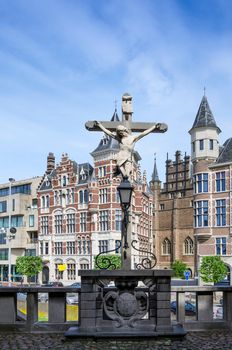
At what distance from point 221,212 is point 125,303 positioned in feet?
130

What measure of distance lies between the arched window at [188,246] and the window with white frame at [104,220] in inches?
681

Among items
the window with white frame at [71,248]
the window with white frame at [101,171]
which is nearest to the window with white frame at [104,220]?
the window with white frame at [101,171]

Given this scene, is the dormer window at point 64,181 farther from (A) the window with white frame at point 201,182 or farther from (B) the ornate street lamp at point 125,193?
(B) the ornate street lamp at point 125,193

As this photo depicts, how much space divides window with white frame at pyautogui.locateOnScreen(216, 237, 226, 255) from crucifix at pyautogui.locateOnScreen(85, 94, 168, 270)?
3814 cm

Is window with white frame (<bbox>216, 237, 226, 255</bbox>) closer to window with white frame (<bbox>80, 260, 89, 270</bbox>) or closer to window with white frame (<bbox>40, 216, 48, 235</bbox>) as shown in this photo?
window with white frame (<bbox>80, 260, 89, 270</bbox>)

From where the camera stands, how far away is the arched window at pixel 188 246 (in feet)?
232

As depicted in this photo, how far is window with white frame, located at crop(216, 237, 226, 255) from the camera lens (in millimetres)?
48719

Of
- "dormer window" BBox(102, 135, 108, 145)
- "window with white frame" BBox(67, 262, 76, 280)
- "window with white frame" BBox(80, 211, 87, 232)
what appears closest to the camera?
"dormer window" BBox(102, 135, 108, 145)

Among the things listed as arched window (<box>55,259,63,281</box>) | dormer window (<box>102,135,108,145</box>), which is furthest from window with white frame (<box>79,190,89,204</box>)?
arched window (<box>55,259,63,281</box>)

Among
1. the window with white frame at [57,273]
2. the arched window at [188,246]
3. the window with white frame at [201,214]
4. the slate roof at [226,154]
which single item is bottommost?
the window with white frame at [57,273]

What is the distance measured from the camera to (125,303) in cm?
1117

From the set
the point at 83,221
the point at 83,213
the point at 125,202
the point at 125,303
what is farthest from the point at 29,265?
the point at 125,202

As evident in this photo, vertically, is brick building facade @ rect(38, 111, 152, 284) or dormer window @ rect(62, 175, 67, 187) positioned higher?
dormer window @ rect(62, 175, 67, 187)

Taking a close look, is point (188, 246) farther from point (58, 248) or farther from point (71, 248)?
point (58, 248)
